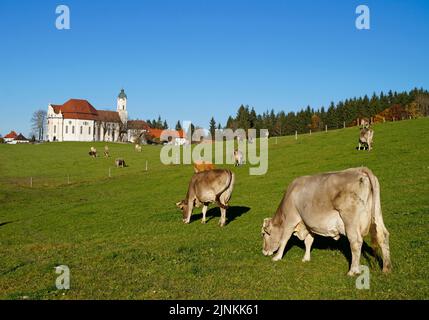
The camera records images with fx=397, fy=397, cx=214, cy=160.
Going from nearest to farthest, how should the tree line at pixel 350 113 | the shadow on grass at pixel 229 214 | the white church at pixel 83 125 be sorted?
1. the shadow on grass at pixel 229 214
2. the tree line at pixel 350 113
3. the white church at pixel 83 125

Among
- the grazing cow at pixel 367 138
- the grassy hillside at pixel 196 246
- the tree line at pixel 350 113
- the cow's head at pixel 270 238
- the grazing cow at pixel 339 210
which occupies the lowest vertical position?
the grassy hillside at pixel 196 246

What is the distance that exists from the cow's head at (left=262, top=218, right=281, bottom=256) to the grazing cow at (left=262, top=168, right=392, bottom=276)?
227 millimetres

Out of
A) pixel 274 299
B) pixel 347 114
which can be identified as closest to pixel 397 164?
pixel 274 299

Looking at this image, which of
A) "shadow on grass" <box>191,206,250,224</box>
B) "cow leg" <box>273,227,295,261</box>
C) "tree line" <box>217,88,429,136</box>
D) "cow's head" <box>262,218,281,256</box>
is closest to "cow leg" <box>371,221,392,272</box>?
"cow leg" <box>273,227,295,261</box>

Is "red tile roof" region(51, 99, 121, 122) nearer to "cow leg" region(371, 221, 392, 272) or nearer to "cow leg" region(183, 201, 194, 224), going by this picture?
"cow leg" region(183, 201, 194, 224)

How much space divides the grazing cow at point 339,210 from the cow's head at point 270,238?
227 millimetres

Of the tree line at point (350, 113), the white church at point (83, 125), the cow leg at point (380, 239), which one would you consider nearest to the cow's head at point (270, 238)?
the cow leg at point (380, 239)

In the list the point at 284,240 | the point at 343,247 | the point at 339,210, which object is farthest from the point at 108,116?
the point at 339,210

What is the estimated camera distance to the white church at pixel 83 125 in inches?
6550

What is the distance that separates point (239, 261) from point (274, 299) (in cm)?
338

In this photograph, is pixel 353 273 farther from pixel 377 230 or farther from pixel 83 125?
pixel 83 125

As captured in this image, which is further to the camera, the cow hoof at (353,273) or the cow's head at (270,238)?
the cow's head at (270,238)

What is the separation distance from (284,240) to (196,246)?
3.83 metres

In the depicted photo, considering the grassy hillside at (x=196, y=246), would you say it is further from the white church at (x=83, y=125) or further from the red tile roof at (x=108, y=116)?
the red tile roof at (x=108, y=116)
